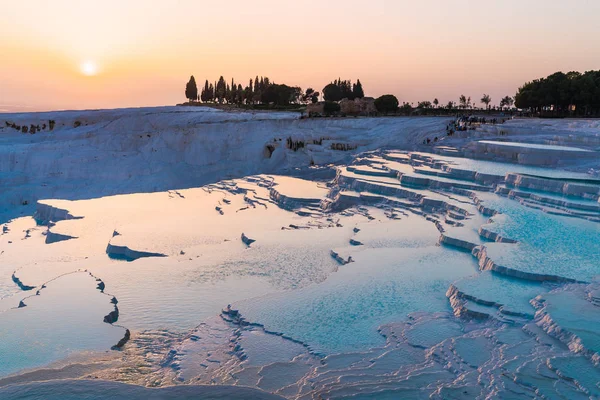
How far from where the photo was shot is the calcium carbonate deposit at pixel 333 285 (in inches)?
196

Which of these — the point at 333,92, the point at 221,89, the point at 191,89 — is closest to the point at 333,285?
the point at 333,92

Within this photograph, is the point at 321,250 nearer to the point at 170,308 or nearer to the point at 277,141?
the point at 170,308

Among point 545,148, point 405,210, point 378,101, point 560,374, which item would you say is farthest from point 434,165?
point 378,101

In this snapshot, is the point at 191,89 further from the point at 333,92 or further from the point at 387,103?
the point at 387,103

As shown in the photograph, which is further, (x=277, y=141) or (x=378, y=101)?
(x=378, y=101)

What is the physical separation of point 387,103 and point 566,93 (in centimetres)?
1138

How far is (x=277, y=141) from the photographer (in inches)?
1000

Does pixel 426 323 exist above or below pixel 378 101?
below

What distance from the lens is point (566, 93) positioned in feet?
93.9

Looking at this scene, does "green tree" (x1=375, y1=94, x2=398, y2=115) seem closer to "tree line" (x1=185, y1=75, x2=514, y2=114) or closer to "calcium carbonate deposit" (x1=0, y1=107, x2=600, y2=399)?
"tree line" (x1=185, y1=75, x2=514, y2=114)

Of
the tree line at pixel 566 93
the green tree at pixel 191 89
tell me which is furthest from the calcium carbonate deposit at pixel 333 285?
the green tree at pixel 191 89

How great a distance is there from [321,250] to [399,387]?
14.1 ft

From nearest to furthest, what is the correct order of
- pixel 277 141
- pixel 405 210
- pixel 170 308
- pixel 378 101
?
pixel 170 308
pixel 405 210
pixel 277 141
pixel 378 101

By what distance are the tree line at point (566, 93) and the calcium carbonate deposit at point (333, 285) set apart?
13.8m
